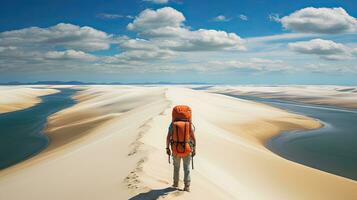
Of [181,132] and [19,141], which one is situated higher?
[181,132]

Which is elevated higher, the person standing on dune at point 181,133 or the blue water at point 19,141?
the person standing on dune at point 181,133

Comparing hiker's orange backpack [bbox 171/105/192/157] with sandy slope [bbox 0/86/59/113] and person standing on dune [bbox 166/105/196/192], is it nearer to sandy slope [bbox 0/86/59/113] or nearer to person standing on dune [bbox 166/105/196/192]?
person standing on dune [bbox 166/105/196/192]

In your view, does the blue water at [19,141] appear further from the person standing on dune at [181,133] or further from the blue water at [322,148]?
the blue water at [322,148]

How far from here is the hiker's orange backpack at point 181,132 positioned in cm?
953

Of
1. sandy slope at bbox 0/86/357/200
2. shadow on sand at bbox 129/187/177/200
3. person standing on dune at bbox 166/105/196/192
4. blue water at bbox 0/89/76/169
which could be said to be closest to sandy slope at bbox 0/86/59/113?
blue water at bbox 0/89/76/169

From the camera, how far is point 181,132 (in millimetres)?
9523

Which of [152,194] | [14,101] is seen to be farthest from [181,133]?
[14,101]

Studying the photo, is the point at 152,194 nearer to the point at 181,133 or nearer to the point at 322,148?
the point at 181,133

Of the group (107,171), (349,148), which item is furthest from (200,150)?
(349,148)

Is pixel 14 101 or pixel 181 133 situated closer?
pixel 181 133

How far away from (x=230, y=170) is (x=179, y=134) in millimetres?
8871

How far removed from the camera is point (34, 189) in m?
12.9

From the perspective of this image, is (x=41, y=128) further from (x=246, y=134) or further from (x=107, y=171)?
(x=107, y=171)

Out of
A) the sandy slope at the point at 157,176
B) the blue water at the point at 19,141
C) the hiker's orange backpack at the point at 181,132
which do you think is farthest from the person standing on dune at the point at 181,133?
the blue water at the point at 19,141
